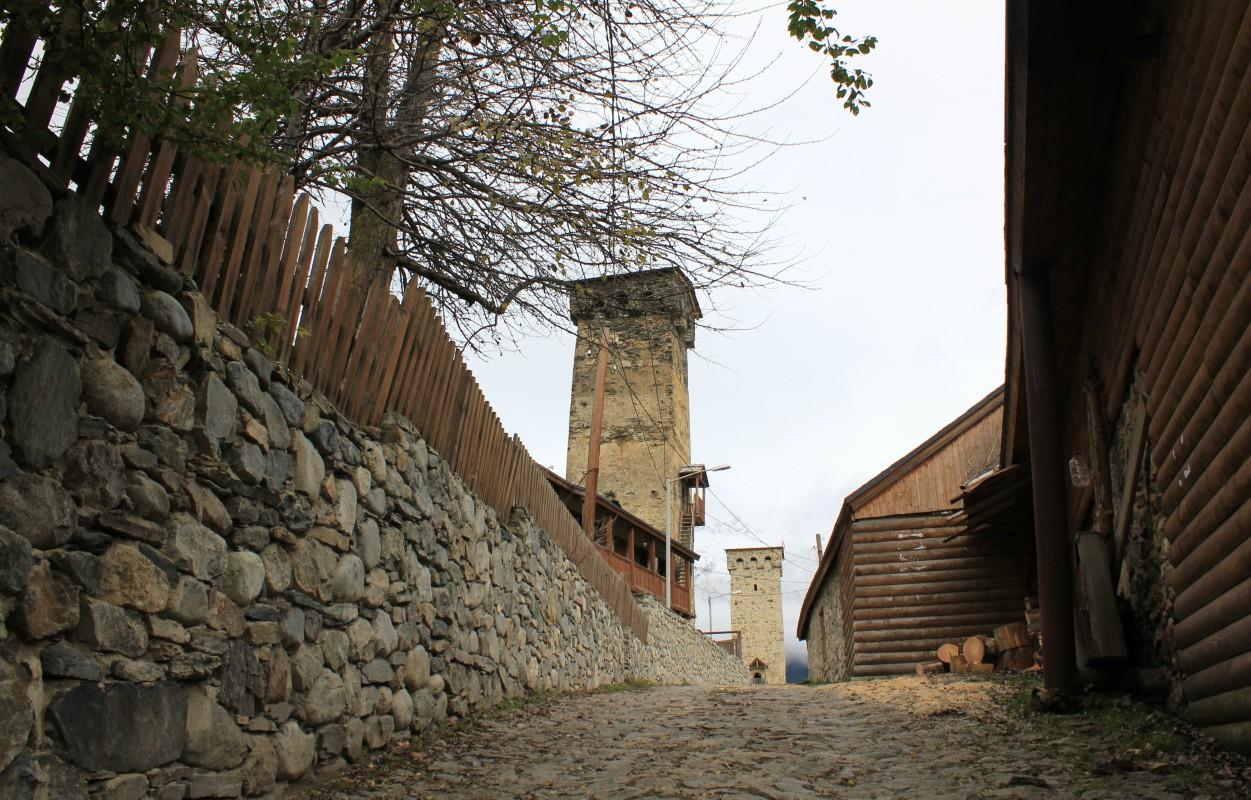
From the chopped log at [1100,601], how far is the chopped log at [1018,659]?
15.8ft

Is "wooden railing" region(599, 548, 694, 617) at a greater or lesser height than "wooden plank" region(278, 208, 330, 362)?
greater

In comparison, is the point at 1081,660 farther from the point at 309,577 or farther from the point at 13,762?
the point at 13,762

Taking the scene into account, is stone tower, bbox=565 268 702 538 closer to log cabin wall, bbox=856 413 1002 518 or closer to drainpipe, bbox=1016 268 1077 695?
log cabin wall, bbox=856 413 1002 518

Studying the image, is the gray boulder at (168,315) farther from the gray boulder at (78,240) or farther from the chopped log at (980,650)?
the chopped log at (980,650)

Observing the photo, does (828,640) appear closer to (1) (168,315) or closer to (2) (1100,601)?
(2) (1100,601)

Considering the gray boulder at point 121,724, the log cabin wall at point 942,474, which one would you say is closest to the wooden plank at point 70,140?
the gray boulder at point 121,724

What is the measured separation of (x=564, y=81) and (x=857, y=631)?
1195 cm

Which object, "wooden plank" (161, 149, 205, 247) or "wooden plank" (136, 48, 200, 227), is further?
"wooden plank" (161, 149, 205, 247)

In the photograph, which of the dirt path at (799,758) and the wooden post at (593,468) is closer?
the dirt path at (799,758)

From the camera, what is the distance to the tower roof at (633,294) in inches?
296

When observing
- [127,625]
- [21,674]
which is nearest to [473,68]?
[127,625]

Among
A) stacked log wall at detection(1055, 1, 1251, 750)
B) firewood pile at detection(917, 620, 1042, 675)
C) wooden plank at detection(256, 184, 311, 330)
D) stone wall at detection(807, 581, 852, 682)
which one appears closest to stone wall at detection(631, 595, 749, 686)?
stone wall at detection(807, 581, 852, 682)

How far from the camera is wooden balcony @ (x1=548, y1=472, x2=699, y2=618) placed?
81.7ft

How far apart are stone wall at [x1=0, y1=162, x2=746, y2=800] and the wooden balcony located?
55.2 feet
